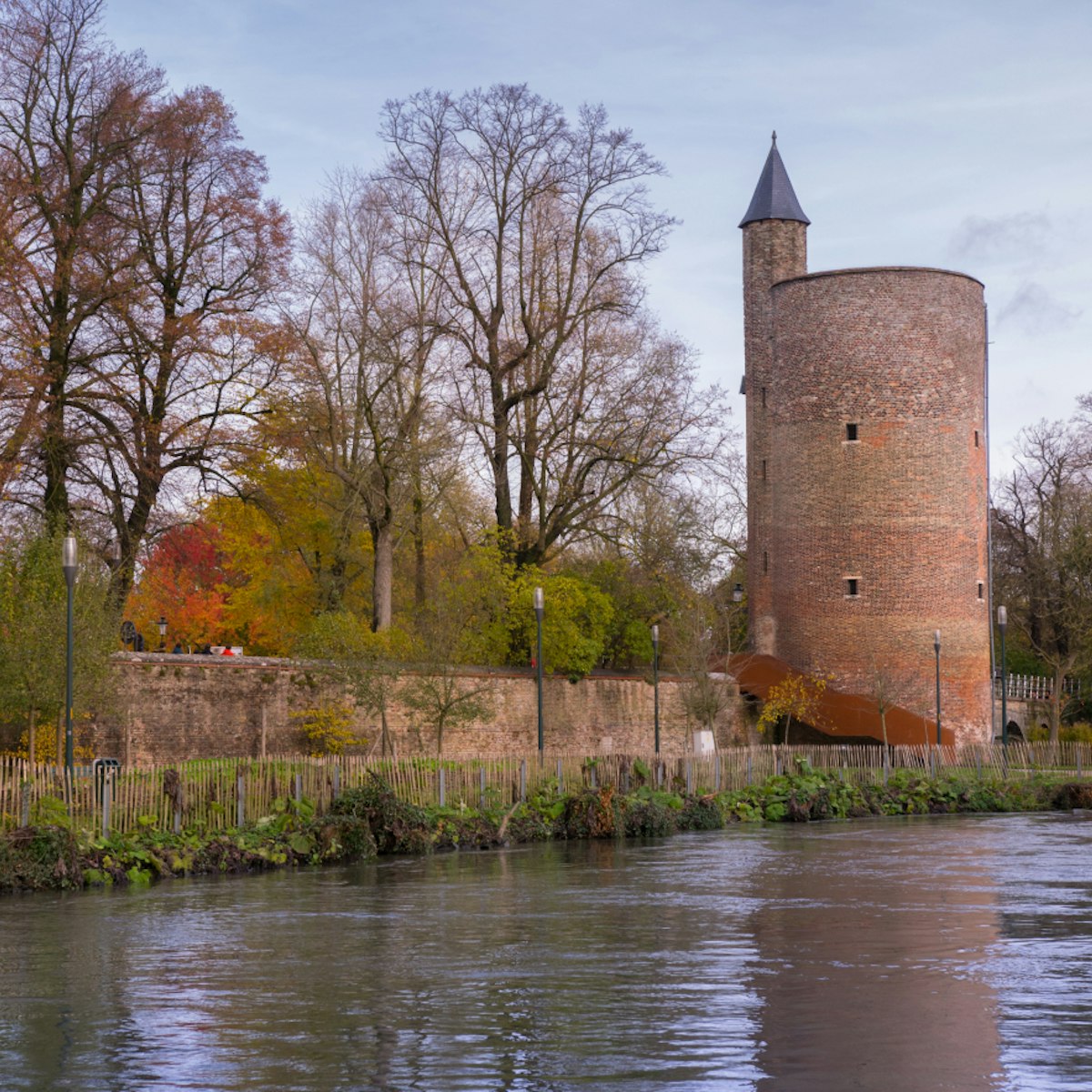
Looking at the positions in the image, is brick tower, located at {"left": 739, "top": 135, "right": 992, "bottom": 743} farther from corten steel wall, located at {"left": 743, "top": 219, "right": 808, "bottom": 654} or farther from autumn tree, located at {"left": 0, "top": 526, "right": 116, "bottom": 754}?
autumn tree, located at {"left": 0, "top": 526, "right": 116, "bottom": 754}

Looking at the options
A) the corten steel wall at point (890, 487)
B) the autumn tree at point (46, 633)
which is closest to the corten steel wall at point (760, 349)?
the corten steel wall at point (890, 487)

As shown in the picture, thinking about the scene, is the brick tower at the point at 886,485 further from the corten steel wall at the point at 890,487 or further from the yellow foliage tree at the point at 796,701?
the yellow foliage tree at the point at 796,701

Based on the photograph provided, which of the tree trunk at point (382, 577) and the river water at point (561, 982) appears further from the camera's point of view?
the tree trunk at point (382, 577)

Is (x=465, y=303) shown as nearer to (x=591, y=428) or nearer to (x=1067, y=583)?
(x=591, y=428)

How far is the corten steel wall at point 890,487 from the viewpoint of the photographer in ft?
166

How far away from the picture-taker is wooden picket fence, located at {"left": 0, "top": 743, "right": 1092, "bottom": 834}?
21438mm

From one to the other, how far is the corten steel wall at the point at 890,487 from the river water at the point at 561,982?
2908 cm

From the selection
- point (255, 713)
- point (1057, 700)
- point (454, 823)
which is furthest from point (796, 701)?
point (454, 823)

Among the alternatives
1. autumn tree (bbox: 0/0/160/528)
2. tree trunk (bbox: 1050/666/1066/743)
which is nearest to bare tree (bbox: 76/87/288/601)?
autumn tree (bbox: 0/0/160/528)

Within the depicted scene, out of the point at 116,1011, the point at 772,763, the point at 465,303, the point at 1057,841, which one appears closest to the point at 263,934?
the point at 116,1011

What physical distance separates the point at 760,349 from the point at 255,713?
25027 millimetres

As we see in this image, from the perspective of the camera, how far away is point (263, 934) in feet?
50.5

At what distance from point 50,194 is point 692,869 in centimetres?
2006

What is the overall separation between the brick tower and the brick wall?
25.8 ft
